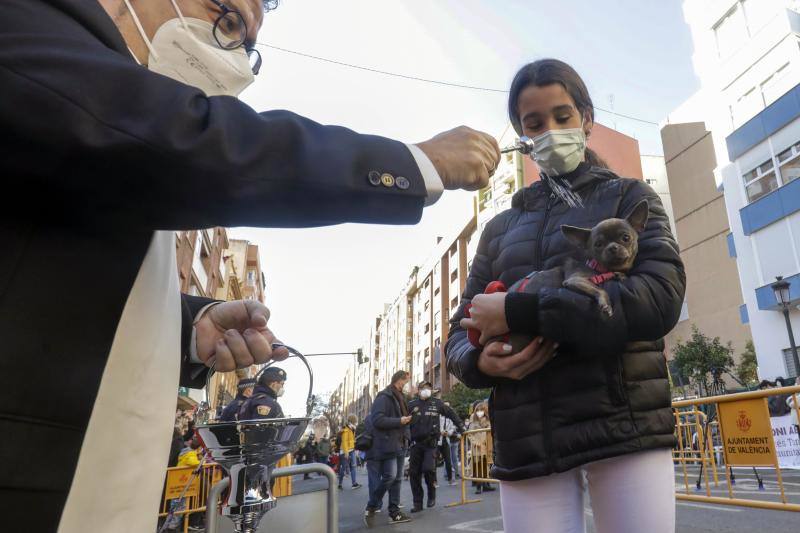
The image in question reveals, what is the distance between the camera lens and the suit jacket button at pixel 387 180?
883mm

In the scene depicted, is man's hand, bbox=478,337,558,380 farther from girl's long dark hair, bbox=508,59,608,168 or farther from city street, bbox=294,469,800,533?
city street, bbox=294,469,800,533

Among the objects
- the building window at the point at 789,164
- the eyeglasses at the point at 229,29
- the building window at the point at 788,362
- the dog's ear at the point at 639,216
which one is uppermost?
the building window at the point at 789,164

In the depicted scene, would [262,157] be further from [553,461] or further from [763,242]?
[763,242]

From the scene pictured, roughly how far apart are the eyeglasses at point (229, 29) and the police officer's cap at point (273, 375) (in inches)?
40.9

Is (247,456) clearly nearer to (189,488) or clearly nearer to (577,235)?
(577,235)

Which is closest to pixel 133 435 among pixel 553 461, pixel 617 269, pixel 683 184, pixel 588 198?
pixel 553 461

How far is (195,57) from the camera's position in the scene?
1.48 metres

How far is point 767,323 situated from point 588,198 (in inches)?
980

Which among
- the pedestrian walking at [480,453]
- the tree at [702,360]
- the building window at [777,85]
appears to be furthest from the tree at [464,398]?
the pedestrian walking at [480,453]

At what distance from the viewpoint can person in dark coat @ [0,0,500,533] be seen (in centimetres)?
70

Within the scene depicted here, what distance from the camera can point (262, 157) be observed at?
79cm

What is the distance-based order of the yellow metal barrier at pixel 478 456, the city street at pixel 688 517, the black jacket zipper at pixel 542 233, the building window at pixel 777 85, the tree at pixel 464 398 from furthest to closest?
the tree at pixel 464 398, the building window at pixel 777 85, the yellow metal barrier at pixel 478 456, the city street at pixel 688 517, the black jacket zipper at pixel 542 233

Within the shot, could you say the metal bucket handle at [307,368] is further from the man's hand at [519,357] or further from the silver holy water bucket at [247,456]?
the man's hand at [519,357]

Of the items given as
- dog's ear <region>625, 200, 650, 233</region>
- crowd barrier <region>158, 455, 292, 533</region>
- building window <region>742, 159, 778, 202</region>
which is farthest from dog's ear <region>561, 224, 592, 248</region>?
building window <region>742, 159, 778, 202</region>
